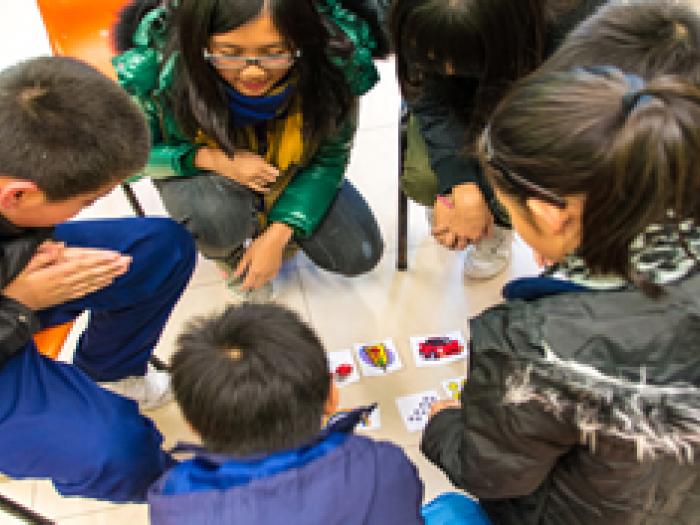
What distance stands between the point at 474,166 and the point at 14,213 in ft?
3.44

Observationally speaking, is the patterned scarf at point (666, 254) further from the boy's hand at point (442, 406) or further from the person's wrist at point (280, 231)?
the person's wrist at point (280, 231)

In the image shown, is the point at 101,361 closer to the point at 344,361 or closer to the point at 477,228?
the point at 344,361

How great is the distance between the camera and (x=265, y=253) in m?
1.71

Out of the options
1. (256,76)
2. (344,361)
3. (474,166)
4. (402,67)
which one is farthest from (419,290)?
(256,76)

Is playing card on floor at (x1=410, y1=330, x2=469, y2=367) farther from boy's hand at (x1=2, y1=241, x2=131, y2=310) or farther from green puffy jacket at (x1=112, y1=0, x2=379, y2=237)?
boy's hand at (x1=2, y1=241, x2=131, y2=310)

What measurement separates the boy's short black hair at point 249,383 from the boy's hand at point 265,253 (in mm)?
773

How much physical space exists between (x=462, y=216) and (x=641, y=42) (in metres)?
0.66

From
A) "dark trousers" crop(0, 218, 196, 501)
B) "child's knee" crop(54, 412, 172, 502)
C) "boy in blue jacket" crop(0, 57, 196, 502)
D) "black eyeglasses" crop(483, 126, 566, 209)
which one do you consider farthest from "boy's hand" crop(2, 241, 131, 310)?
"black eyeglasses" crop(483, 126, 566, 209)

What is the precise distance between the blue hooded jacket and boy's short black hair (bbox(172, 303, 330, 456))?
0.09ft

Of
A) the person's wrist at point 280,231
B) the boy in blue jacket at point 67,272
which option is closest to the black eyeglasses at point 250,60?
the boy in blue jacket at point 67,272

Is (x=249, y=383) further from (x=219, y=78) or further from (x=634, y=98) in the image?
(x=219, y=78)

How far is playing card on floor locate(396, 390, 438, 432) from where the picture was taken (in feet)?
5.42

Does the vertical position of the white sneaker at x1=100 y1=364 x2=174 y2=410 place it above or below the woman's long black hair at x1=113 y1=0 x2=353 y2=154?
below

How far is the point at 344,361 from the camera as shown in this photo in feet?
5.87
